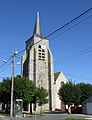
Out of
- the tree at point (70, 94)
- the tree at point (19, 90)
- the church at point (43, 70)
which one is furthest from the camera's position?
the church at point (43, 70)

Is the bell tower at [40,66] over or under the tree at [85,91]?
over

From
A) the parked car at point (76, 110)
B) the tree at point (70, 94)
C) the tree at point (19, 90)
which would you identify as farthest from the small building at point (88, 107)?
the tree at point (19, 90)

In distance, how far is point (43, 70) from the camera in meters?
74.1

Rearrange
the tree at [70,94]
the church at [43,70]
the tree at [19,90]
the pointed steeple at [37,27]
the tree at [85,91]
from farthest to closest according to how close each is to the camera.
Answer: the pointed steeple at [37,27] < the church at [43,70] < the tree at [85,91] < the tree at [70,94] < the tree at [19,90]

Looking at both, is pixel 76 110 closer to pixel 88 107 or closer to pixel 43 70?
pixel 88 107

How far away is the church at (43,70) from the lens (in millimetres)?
71375

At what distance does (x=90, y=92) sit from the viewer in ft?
182

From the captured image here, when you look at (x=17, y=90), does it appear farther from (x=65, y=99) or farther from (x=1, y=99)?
(x=65, y=99)

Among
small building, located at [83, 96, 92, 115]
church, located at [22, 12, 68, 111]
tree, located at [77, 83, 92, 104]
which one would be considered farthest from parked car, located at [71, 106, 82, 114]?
church, located at [22, 12, 68, 111]

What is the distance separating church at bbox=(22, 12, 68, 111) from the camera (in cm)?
7138

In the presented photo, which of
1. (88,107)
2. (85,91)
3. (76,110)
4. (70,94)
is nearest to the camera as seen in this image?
(88,107)

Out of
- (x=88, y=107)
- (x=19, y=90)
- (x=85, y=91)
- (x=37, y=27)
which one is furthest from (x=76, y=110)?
(x=37, y=27)

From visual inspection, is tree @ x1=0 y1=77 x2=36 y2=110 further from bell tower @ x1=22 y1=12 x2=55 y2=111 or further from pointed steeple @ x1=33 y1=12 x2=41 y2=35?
pointed steeple @ x1=33 y1=12 x2=41 y2=35

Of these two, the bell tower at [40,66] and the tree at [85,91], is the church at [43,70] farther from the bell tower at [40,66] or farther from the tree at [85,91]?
the tree at [85,91]
